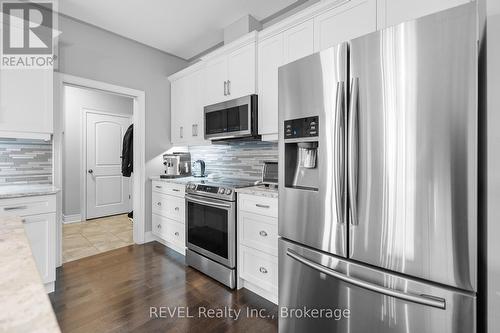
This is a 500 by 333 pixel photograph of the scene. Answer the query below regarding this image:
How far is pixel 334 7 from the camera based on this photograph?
192 centimetres

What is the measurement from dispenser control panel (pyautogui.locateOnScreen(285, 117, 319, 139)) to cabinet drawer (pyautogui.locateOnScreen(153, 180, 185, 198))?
1.80 meters

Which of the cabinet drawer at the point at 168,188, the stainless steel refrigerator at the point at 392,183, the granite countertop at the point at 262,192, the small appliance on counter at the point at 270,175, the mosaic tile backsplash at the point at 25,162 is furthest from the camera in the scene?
the cabinet drawer at the point at 168,188

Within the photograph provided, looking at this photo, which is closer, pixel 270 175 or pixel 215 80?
pixel 270 175

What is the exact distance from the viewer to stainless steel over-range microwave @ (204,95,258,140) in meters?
2.46

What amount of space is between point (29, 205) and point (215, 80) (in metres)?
2.17

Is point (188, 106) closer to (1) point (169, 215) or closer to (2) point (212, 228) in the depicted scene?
(1) point (169, 215)

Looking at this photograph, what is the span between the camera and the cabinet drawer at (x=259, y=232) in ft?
6.50

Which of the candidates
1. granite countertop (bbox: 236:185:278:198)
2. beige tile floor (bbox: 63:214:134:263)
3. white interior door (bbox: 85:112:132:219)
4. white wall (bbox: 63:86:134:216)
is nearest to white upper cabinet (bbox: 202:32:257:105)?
granite countertop (bbox: 236:185:278:198)

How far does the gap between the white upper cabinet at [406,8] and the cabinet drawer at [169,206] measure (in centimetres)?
258

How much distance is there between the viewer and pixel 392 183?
1058 mm

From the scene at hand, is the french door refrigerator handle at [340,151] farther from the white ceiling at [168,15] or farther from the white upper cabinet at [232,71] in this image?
the white ceiling at [168,15]

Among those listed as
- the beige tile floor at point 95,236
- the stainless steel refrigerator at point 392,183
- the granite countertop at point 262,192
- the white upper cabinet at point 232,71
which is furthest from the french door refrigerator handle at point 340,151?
the beige tile floor at point 95,236

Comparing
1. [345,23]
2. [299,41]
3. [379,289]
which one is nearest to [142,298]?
[379,289]

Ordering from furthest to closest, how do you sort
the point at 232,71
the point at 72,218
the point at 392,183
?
the point at 72,218 < the point at 232,71 < the point at 392,183
